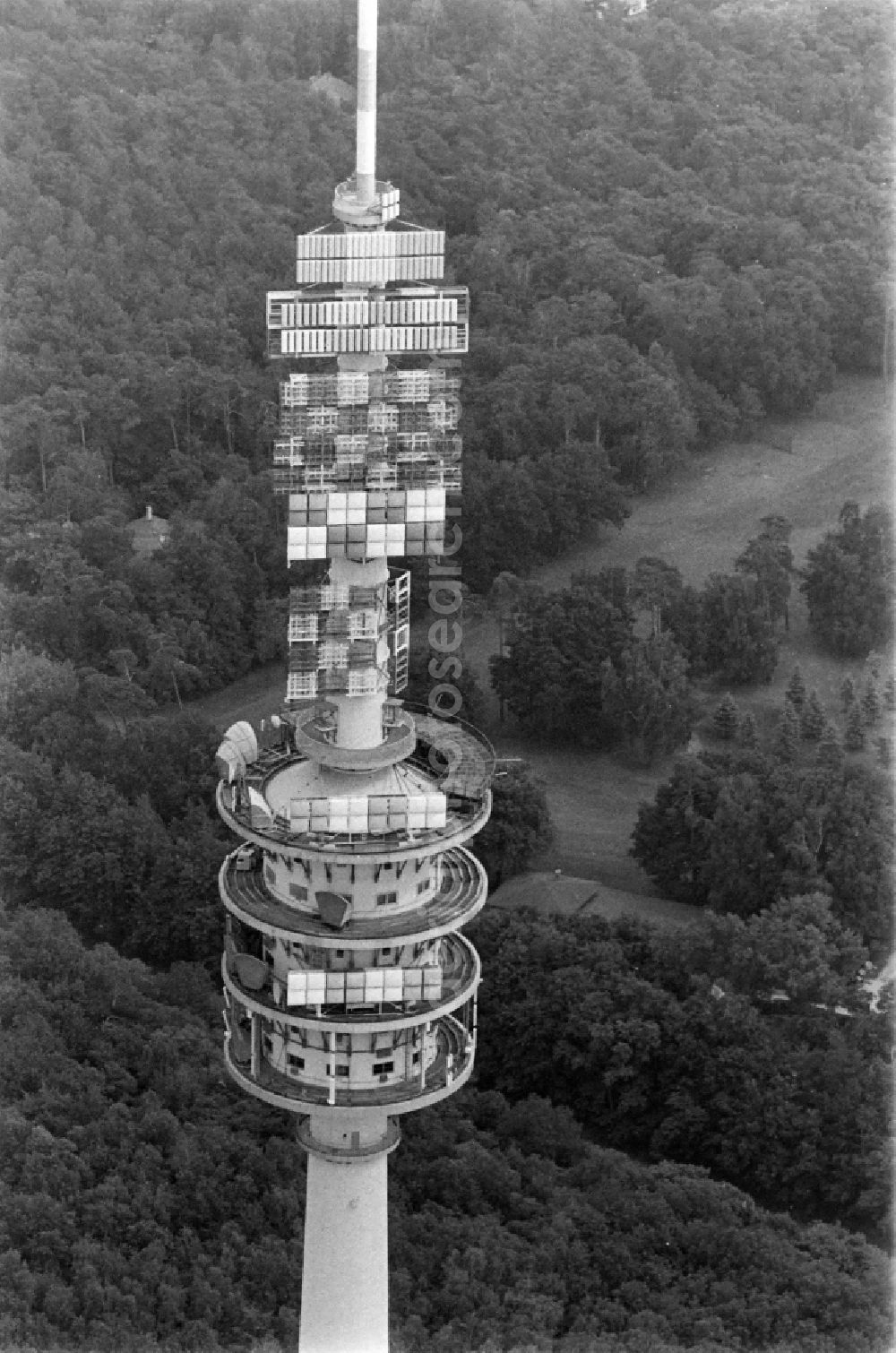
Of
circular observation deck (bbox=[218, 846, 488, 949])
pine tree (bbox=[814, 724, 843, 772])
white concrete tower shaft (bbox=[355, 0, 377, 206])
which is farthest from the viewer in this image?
pine tree (bbox=[814, 724, 843, 772])

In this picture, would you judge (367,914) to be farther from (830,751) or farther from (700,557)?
(700,557)

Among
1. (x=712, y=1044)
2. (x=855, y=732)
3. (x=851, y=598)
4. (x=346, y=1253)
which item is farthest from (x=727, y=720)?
(x=346, y=1253)

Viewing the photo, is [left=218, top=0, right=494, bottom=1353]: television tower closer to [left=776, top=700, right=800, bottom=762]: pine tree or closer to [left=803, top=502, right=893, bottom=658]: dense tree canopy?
[left=776, top=700, right=800, bottom=762]: pine tree

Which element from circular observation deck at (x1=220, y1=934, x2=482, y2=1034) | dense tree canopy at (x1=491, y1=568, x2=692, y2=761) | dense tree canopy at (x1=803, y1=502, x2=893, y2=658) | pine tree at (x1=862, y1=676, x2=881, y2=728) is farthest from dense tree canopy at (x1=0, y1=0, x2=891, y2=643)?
circular observation deck at (x1=220, y1=934, x2=482, y2=1034)

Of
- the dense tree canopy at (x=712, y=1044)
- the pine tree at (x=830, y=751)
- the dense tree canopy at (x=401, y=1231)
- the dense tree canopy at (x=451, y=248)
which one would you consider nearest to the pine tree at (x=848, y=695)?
the pine tree at (x=830, y=751)

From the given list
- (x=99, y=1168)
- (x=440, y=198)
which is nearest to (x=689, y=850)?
(x=99, y=1168)
